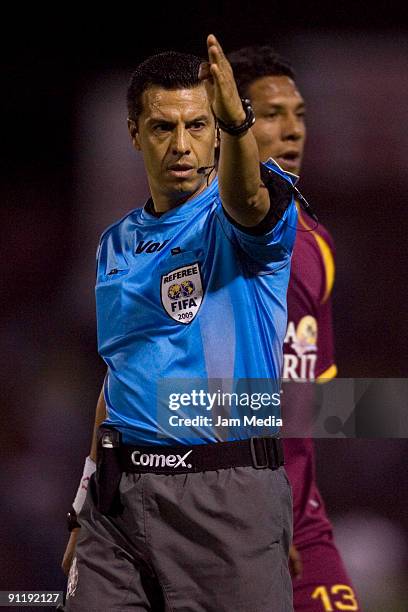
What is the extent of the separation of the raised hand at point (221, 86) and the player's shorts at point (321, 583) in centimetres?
162


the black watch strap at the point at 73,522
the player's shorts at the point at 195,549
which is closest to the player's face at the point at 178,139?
the player's shorts at the point at 195,549

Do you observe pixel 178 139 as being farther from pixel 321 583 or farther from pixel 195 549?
pixel 321 583

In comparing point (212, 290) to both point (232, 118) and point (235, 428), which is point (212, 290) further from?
point (232, 118)

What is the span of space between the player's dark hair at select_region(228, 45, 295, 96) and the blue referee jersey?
4.18 feet

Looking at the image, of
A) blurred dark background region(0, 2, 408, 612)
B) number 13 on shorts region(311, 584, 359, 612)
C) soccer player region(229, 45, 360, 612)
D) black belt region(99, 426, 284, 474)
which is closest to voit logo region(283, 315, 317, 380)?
soccer player region(229, 45, 360, 612)

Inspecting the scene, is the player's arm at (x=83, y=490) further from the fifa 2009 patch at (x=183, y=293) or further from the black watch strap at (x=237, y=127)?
the black watch strap at (x=237, y=127)

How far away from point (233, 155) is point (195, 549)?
0.75m

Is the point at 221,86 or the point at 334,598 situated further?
the point at 334,598

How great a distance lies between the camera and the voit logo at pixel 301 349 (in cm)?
311

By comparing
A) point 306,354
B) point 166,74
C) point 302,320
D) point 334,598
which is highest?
point 166,74

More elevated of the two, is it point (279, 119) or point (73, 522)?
point (279, 119)

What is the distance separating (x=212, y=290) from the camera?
206cm

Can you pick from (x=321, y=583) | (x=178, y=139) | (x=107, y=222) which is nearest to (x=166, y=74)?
(x=178, y=139)

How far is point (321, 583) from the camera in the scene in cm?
296
